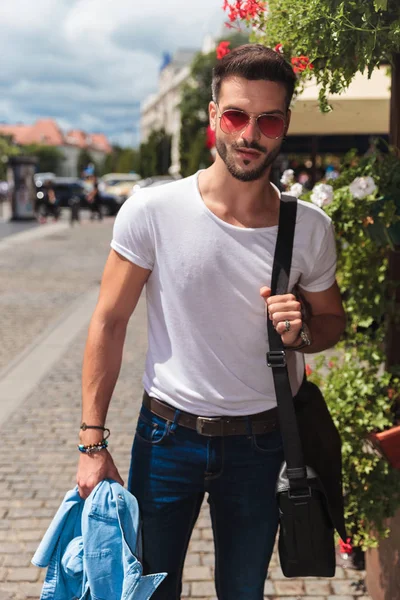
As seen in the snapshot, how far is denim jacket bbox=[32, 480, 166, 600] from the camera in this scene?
5.99 ft

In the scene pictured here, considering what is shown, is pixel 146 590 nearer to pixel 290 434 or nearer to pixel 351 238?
pixel 290 434

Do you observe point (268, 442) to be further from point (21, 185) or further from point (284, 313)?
point (21, 185)

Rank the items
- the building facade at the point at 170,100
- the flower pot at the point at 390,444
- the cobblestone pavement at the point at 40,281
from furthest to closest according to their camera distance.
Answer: the building facade at the point at 170,100 < the cobblestone pavement at the point at 40,281 < the flower pot at the point at 390,444

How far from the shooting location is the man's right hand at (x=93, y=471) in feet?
6.21

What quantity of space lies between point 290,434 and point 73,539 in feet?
1.97

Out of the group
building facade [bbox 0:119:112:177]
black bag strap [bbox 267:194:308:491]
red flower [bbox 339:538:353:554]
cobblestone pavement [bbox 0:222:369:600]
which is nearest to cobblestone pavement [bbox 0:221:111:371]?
cobblestone pavement [bbox 0:222:369:600]

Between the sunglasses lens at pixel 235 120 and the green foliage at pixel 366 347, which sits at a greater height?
the sunglasses lens at pixel 235 120

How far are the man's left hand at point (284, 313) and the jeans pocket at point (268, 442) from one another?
0.30m

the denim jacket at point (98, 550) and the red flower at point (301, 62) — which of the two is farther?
the red flower at point (301, 62)

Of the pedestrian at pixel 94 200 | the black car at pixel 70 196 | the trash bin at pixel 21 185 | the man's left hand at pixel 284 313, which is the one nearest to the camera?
the man's left hand at pixel 284 313

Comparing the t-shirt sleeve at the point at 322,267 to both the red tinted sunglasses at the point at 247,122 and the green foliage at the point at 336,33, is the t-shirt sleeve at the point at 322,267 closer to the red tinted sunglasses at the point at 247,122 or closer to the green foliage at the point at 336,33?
the red tinted sunglasses at the point at 247,122

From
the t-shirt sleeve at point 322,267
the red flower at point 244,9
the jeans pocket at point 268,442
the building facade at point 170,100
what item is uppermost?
the building facade at point 170,100

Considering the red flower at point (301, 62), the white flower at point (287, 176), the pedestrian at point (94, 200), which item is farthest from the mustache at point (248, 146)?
the pedestrian at point (94, 200)

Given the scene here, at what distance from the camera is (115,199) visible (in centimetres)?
3725
